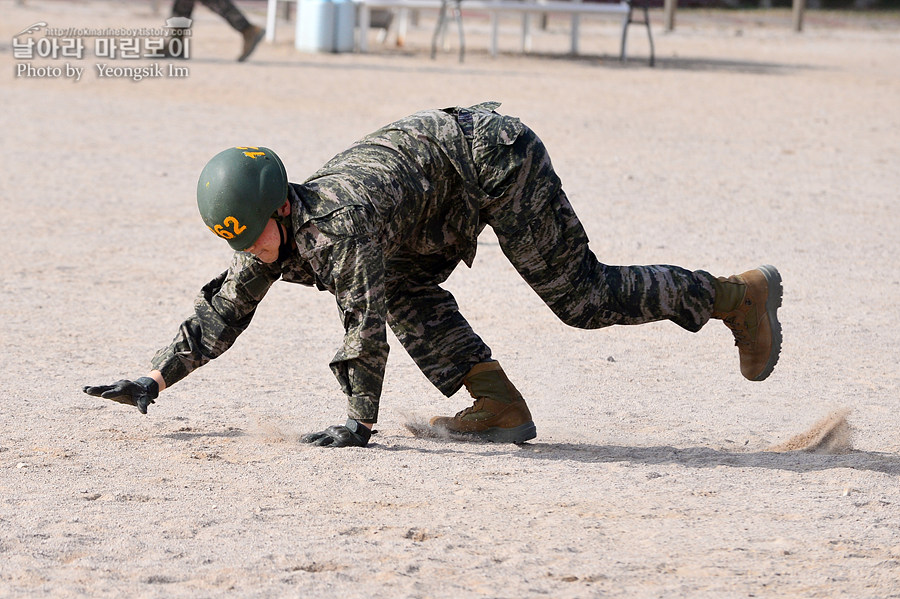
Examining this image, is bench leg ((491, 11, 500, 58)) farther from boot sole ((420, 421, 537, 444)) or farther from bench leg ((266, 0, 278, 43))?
boot sole ((420, 421, 537, 444))

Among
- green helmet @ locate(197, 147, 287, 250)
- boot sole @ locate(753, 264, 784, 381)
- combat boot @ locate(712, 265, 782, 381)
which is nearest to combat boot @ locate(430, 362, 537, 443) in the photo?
combat boot @ locate(712, 265, 782, 381)

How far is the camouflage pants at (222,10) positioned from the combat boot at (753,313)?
1203cm

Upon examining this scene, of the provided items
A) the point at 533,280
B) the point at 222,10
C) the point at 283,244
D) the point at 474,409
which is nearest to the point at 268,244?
the point at 283,244

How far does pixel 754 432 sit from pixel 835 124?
9771 mm

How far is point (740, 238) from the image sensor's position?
8.64 m

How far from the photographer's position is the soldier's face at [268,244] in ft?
14.0

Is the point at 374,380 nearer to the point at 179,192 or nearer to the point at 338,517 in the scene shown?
the point at 338,517

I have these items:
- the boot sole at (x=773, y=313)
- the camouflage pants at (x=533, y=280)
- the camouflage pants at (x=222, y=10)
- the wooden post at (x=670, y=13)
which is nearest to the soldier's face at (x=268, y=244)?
the camouflage pants at (x=533, y=280)

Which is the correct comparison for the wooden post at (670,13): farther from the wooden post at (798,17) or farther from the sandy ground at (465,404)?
the sandy ground at (465,404)

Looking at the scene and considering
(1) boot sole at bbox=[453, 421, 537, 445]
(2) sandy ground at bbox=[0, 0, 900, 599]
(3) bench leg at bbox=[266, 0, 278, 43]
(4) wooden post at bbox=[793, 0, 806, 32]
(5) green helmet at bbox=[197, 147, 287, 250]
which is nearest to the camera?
(2) sandy ground at bbox=[0, 0, 900, 599]

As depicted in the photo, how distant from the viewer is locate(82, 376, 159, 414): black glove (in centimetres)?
459

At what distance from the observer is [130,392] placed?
15.1 feet

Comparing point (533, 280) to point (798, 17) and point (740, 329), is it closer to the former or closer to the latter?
point (740, 329)

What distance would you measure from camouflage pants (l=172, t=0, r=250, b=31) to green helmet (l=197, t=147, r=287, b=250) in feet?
39.5
